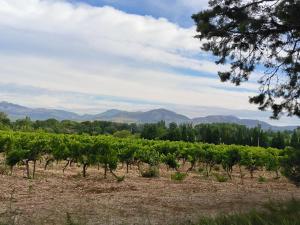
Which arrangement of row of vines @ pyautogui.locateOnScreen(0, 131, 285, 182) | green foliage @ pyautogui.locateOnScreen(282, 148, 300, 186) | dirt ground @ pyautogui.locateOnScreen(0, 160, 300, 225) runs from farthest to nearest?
row of vines @ pyautogui.locateOnScreen(0, 131, 285, 182), green foliage @ pyautogui.locateOnScreen(282, 148, 300, 186), dirt ground @ pyautogui.locateOnScreen(0, 160, 300, 225)

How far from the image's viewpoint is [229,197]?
12828 millimetres

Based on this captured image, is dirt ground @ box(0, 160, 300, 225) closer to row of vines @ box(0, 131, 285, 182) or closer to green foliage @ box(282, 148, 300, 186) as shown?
green foliage @ box(282, 148, 300, 186)

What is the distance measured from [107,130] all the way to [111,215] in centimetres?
10254

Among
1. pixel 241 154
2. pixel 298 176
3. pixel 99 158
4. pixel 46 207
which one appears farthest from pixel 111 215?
pixel 241 154

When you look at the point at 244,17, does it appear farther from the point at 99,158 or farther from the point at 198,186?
the point at 99,158

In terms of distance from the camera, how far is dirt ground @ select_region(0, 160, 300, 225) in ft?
28.9

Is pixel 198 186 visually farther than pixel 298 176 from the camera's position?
Yes

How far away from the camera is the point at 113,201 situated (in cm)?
1127

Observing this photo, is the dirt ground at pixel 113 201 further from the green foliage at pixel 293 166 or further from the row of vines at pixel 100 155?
the row of vines at pixel 100 155

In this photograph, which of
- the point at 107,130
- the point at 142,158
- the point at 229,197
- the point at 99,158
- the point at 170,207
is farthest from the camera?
the point at 107,130

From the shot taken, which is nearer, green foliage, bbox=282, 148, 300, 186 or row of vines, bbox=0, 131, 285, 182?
green foliage, bbox=282, 148, 300, 186

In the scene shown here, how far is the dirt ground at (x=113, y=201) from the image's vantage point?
28.9ft

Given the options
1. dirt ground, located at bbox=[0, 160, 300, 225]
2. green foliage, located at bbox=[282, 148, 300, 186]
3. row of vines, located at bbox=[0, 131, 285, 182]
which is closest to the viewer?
dirt ground, located at bbox=[0, 160, 300, 225]

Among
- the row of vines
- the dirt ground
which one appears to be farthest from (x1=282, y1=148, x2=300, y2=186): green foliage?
the row of vines
